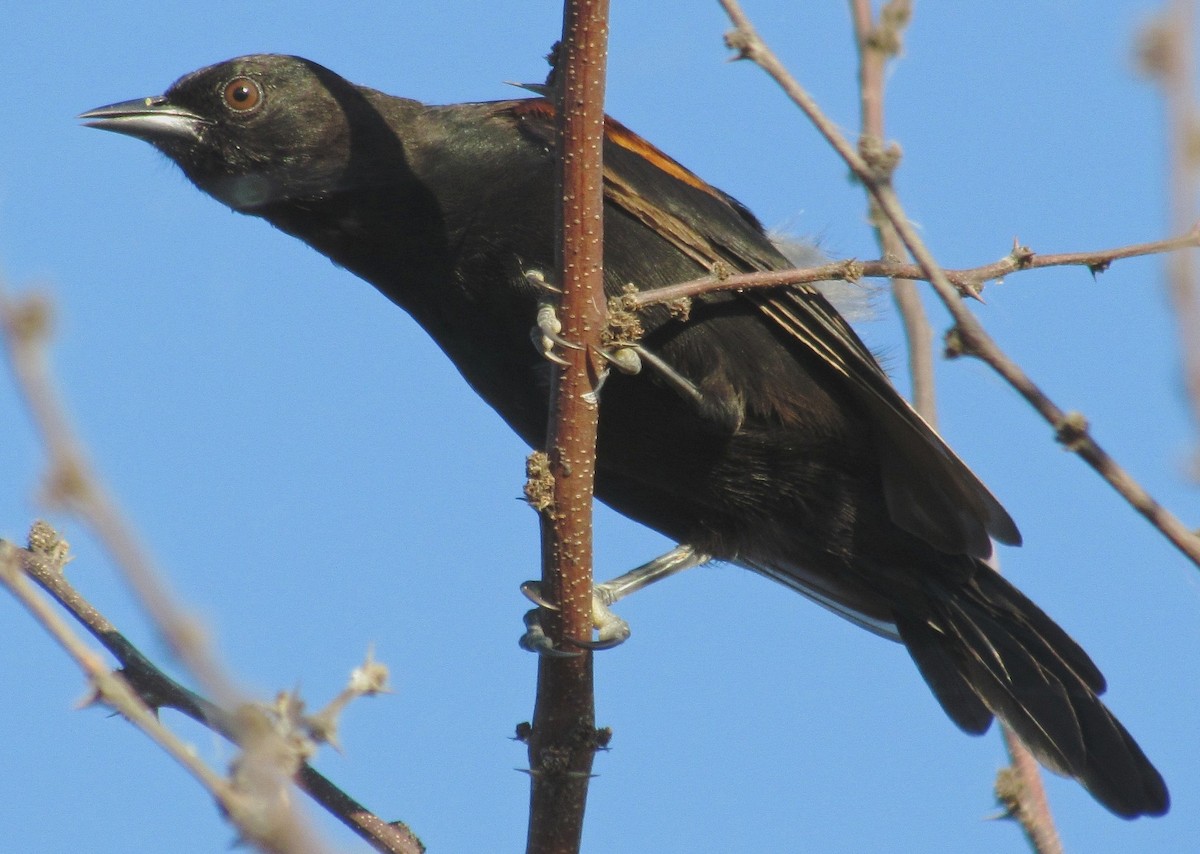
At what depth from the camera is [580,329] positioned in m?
3.44

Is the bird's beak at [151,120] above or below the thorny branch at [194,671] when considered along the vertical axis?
above

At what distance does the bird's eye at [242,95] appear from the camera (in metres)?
5.04

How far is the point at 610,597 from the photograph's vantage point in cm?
499

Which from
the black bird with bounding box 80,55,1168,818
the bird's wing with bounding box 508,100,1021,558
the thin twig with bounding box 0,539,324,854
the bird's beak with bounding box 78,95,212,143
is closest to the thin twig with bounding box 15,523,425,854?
the thin twig with bounding box 0,539,324,854

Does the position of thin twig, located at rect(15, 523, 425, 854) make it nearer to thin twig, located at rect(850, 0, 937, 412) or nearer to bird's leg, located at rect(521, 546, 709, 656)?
bird's leg, located at rect(521, 546, 709, 656)

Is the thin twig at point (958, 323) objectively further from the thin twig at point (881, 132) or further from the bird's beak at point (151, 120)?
the bird's beak at point (151, 120)

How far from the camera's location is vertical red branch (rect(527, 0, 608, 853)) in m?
3.22

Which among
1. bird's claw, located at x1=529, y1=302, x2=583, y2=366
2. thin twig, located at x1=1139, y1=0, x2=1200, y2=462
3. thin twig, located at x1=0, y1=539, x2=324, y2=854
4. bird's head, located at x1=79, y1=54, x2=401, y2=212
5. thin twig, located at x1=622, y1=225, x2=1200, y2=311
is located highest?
bird's head, located at x1=79, y1=54, x2=401, y2=212

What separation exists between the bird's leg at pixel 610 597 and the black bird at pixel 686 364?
32mm

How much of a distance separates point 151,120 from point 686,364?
2.15 meters

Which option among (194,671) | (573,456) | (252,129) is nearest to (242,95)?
(252,129)

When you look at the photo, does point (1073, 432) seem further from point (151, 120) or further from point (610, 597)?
point (151, 120)

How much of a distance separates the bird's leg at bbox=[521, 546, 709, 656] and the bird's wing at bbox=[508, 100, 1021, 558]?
30.9 inches

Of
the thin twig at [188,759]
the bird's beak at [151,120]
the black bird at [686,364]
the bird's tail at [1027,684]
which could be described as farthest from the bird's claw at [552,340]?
the bird's tail at [1027,684]
